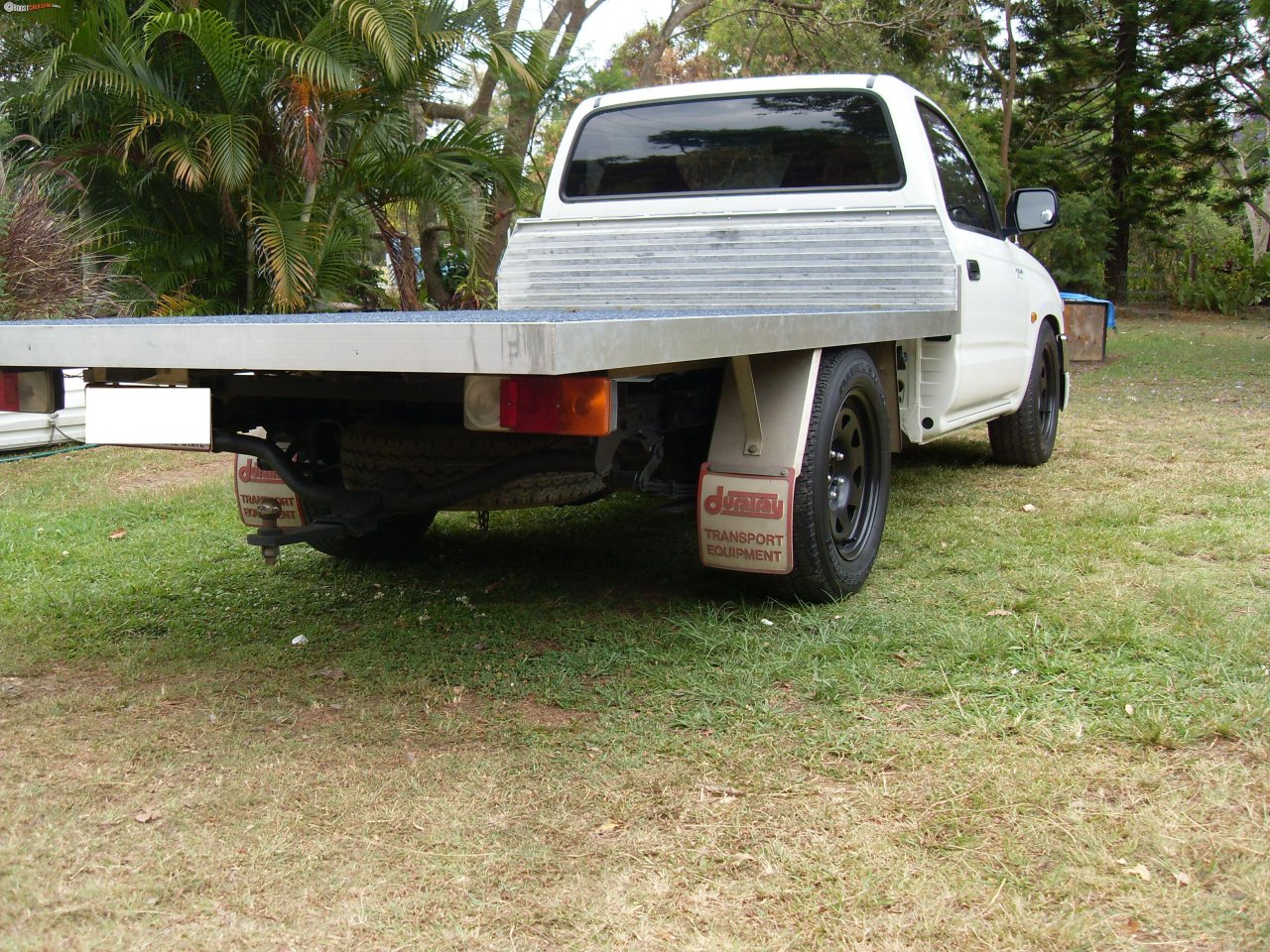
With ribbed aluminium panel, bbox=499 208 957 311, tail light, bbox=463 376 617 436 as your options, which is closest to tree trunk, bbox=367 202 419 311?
ribbed aluminium panel, bbox=499 208 957 311

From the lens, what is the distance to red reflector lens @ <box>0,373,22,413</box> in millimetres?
3107

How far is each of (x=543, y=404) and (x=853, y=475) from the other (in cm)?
181

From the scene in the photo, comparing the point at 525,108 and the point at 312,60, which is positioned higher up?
the point at 525,108

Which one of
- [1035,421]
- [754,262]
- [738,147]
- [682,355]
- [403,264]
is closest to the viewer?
[682,355]

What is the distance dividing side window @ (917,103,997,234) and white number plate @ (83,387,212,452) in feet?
10.3

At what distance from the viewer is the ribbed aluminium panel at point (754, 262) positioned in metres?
4.49

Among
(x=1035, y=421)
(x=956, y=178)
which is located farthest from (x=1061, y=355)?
(x=956, y=178)

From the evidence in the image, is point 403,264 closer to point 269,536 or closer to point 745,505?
point 269,536

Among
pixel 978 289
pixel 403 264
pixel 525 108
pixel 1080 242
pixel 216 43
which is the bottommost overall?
pixel 978 289

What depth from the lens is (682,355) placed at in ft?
8.29

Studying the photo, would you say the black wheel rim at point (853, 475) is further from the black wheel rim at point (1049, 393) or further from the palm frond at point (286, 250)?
the palm frond at point (286, 250)

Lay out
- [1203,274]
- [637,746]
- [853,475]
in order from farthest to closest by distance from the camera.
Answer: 1. [1203,274]
2. [853,475]
3. [637,746]

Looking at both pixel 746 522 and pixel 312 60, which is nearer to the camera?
pixel 746 522

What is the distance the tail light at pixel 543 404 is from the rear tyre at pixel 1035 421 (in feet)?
13.3
